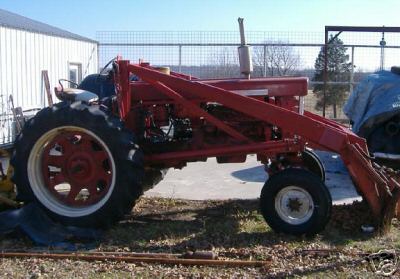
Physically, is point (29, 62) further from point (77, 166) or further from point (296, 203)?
point (296, 203)

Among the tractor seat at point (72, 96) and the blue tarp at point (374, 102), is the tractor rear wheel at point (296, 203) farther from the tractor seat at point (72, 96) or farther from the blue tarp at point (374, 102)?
the blue tarp at point (374, 102)

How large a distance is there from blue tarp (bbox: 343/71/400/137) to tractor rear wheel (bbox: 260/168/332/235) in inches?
162

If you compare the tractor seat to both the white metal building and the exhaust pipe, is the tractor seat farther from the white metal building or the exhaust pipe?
the white metal building

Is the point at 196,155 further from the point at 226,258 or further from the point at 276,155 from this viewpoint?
the point at 226,258

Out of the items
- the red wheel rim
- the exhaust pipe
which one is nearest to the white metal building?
the red wheel rim

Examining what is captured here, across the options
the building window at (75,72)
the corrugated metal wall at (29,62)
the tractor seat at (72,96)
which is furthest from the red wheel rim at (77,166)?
the building window at (75,72)

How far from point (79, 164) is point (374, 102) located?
5564 mm

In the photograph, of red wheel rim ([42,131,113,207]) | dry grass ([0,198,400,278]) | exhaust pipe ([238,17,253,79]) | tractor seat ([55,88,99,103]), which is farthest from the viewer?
tractor seat ([55,88,99,103])

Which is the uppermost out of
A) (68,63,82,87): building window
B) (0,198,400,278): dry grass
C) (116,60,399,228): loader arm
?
(68,63,82,87): building window

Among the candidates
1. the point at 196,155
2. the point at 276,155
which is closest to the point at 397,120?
the point at 276,155

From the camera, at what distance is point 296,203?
5.73 m

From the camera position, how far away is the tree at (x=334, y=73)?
51.7 feet

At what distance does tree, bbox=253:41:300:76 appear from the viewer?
51.2 ft

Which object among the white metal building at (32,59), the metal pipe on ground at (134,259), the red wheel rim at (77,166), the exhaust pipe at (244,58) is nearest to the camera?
the metal pipe on ground at (134,259)
